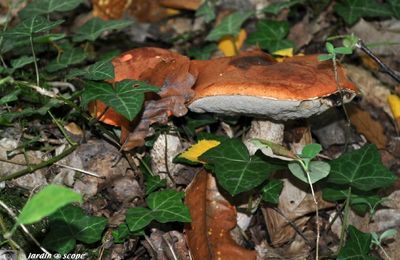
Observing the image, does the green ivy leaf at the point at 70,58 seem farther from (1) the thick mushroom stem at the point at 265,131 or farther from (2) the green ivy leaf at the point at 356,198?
(2) the green ivy leaf at the point at 356,198

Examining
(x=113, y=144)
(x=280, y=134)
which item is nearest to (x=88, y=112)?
(x=113, y=144)

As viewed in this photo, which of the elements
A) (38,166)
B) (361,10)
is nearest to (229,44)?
(361,10)

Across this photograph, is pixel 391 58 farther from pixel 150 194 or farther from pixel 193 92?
pixel 150 194

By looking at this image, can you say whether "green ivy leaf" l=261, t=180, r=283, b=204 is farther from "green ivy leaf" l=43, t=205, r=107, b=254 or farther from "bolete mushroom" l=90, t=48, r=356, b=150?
"green ivy leaf" l=43, t=205, r=107, b=254

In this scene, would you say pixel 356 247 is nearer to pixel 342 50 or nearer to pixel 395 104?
pixel 342 50

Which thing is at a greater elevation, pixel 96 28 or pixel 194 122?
pixel 96 28

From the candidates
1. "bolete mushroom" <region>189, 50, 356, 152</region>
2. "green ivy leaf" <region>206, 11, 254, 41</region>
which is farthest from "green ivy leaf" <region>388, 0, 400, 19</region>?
"bolete mushroom" <region>189, 50, 356, 152</region>
